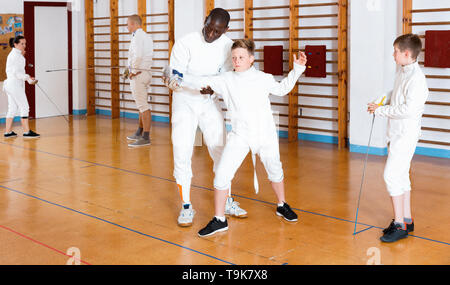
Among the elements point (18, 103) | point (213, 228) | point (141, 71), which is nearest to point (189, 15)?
point (141, 71)

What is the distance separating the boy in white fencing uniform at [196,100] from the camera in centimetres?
346

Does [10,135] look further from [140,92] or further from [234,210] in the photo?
[234,210]

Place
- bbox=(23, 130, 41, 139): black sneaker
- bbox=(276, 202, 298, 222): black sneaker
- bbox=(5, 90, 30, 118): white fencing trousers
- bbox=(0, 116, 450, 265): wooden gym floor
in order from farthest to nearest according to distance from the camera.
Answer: bbox=(23, 130, 41, 139): black sneaker, bbox=(5, 90, 30, 118): white fencing trousers, bbox=(276, 202, 298, 222): black sneaker, bbox=(0, 116, 450, 265): wooden gym floor

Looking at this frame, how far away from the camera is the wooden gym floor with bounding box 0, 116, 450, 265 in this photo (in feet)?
9.98

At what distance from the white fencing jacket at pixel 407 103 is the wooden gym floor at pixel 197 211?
2.19 ft

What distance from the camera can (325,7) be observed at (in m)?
6.61

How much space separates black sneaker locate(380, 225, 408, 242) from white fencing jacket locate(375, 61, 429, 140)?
1.76 ft

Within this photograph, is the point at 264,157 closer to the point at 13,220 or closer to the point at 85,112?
the point at 13,220

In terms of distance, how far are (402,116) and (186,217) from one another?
4.85 feet

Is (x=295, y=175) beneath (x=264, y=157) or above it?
beneath

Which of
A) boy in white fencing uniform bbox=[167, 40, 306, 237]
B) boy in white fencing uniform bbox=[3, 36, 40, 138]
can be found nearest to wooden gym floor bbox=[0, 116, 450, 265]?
boy in white fencing uniform bbox=[167, 40, 306, 237]

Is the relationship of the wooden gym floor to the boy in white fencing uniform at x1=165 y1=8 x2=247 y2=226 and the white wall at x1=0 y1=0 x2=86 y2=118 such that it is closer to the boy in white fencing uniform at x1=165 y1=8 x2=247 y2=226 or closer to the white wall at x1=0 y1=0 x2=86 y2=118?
the boy in white fencing uniform at x1=165 y1=8 x2=247 y2=226
